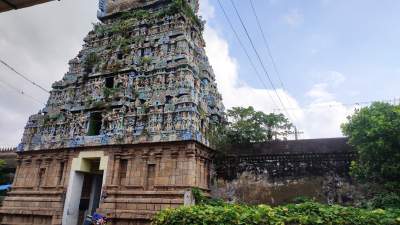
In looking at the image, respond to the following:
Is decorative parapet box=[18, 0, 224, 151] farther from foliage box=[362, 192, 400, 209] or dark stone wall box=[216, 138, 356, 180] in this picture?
foliage box=[362, 192, 400, 209]

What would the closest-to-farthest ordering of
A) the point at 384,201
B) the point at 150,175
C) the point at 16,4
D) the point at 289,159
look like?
the point at 16,4 < the point at 384,201 < the point at 289,159 < the point at 150,175

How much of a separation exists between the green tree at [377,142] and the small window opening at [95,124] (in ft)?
38.9

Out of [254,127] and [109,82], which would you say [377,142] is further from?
[109,82]

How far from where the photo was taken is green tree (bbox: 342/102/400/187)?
996 centimetres

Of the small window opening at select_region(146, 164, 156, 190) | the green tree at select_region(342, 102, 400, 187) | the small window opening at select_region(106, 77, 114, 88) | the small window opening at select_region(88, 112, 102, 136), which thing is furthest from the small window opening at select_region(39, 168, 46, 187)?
the green tree at select_region(342, 102, 400, 187)

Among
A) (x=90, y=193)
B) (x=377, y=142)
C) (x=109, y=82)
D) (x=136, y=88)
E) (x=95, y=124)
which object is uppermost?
(x=109, y=82)

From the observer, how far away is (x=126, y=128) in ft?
46.7

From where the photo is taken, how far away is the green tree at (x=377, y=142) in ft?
32.7

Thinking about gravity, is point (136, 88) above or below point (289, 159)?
above

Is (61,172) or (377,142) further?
(61,172)

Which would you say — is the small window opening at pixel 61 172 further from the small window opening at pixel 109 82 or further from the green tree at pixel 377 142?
the green tree at pixel 377 142

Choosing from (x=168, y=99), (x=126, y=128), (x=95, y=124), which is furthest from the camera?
(x=95, y=124)


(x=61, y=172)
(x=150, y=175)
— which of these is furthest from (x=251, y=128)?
(x=61, y=172)

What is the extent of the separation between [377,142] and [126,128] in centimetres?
1035
